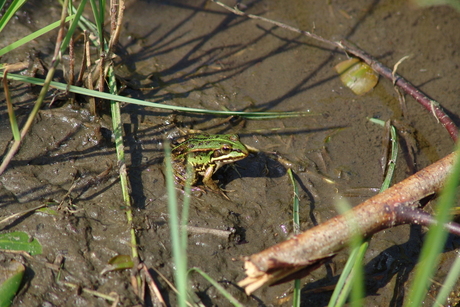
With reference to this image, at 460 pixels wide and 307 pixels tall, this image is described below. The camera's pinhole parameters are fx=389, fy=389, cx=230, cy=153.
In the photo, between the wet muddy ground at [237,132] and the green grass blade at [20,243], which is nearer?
the green grass blade at [20,243]

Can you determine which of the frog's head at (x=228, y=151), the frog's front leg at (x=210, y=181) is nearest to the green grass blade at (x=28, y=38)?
the frog's head at (x=228, y=151)

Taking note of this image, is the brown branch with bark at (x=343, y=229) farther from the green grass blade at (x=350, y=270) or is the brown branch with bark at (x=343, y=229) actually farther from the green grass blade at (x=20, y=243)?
the green grass blade at (x=20, y=243)

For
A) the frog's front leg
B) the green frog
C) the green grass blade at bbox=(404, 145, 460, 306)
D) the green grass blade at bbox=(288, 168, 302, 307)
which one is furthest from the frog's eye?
the green grass blade at bbox=(404, 145, 460, 306)

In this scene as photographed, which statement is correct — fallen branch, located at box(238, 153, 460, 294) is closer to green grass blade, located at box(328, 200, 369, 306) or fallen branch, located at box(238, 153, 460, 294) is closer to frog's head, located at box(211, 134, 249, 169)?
green grass blade, located at box(328, 200, 369, 306)

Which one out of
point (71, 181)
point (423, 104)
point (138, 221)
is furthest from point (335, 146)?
point (71, 181)

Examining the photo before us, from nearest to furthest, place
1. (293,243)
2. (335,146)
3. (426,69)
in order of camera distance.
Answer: (293,243) < (335,146) < (426,69)

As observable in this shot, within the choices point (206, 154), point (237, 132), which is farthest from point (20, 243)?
point (237, 132)

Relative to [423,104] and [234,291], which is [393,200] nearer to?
[234,291]
